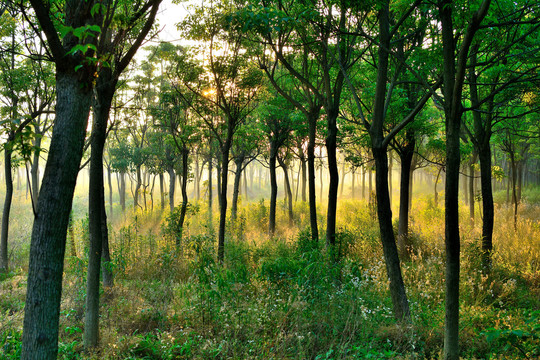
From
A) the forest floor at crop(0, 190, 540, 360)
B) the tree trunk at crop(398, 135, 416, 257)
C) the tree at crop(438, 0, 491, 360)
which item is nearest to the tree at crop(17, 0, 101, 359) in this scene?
the forest floor at crop(0, 190, 540, 360)

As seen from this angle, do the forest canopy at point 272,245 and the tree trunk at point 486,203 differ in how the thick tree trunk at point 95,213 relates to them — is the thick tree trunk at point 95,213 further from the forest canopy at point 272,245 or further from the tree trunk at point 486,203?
the tree trunk at point 486,203

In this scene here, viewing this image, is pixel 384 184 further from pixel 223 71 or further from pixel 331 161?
pixel 223 71

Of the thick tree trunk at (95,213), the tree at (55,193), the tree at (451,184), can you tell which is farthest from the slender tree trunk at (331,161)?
the tree at (55,193)

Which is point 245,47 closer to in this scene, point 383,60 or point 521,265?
point 383,60

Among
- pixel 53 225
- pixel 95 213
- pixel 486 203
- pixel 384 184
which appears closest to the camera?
pixel 53 225

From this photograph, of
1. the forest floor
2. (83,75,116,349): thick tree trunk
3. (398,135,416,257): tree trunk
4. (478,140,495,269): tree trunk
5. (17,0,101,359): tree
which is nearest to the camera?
(17,0,101,359): tree

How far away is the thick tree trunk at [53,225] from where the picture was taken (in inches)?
88.2

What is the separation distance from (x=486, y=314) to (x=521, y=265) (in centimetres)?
346

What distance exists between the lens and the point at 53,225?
2.27 metres

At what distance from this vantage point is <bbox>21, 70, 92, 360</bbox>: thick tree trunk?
224 centimetres

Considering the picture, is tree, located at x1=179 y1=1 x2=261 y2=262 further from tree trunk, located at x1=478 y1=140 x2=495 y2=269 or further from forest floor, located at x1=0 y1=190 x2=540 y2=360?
tree trunk, located at x1=478 y1=140 x2=495 y2=269

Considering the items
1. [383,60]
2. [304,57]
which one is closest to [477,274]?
[383,60]

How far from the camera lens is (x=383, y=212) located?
5176 millimetres

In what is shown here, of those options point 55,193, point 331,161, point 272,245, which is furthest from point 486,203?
point 55,193
